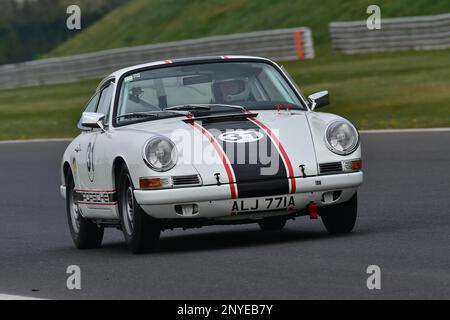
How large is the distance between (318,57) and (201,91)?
25.9m

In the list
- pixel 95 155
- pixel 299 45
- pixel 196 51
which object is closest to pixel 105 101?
pixel 95 155

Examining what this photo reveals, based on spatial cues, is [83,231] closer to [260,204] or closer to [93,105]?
[93,105]

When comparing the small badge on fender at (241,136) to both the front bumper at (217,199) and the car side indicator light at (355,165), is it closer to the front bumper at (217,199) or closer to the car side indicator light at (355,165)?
the front bumper at (217,199)

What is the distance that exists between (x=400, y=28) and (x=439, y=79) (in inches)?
209

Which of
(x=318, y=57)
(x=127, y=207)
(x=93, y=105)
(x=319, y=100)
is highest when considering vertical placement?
(x=318, y=57)

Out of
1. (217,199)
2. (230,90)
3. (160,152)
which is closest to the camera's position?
(217,199)

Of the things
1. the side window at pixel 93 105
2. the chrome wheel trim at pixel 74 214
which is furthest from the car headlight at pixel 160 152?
the side window at pixel 93 105

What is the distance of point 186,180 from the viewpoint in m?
9.61

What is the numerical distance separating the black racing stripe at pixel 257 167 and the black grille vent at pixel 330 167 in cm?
32

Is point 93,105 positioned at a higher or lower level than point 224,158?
higher

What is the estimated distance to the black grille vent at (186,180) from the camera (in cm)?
959

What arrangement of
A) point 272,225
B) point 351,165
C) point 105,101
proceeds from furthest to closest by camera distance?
point 272,225, point 105,101, point 351,165

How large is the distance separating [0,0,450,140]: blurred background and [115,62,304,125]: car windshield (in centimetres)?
1130

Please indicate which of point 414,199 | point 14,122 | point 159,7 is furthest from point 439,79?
point 159,7
